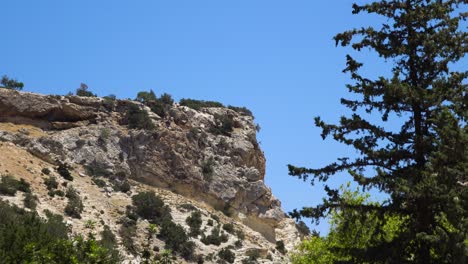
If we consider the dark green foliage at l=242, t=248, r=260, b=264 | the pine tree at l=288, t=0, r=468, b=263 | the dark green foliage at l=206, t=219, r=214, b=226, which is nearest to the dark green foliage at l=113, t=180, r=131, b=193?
the dark green foliage at l=206, t=219, r=214, b=226

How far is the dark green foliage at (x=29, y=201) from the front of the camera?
150ft

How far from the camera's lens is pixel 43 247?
16.8 m

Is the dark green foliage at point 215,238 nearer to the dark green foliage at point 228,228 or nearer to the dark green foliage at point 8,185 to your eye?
the dark green foliage at point 228,228

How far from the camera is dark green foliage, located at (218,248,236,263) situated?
53.2 m

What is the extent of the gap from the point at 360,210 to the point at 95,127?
51900 millimetres

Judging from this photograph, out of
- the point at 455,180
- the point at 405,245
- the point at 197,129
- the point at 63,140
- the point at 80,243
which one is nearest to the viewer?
the point at 80,243

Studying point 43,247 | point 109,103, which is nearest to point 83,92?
point 109,103

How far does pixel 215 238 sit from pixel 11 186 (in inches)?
726

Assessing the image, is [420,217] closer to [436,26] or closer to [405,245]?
[405,245]

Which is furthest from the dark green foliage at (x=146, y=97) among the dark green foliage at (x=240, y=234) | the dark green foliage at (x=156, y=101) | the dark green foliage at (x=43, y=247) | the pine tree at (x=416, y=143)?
the pine tree at (x=416, y=143)

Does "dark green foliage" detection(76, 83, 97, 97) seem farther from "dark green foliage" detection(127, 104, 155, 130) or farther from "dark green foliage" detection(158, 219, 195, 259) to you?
"dark green foliage" detection(158, 219, 195, 259)

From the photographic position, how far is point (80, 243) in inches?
522

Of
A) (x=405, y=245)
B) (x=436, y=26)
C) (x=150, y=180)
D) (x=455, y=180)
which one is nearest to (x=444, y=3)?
(x=436, y=26)

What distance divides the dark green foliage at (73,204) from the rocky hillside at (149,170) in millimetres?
118
